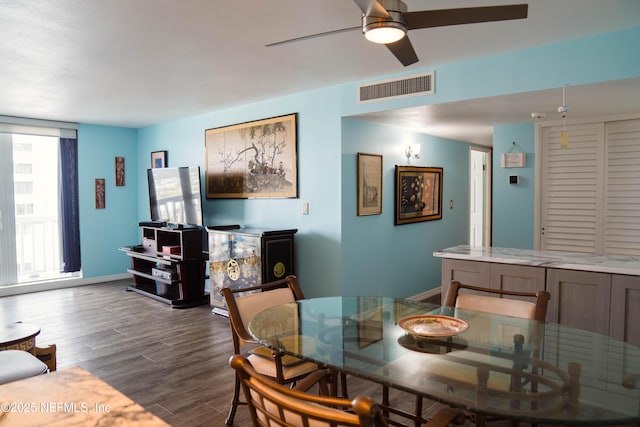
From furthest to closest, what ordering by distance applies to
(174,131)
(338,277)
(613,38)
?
(174,131)
(338,277)
(613,38)

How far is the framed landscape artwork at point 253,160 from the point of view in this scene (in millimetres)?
4730

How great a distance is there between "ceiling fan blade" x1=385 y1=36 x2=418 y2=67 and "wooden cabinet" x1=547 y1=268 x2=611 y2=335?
1.65 m

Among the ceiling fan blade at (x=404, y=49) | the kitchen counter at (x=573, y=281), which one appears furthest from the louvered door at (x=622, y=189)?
the ceiling fan blade at (x=404, y=49)

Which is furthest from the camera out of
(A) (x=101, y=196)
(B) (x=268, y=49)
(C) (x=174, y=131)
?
(A) (x=101, y=196)

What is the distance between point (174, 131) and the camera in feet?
20.8

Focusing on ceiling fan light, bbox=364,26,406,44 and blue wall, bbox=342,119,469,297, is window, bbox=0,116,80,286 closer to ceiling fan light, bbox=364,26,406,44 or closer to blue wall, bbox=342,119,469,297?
blue wall, bbox=342,119,469,297

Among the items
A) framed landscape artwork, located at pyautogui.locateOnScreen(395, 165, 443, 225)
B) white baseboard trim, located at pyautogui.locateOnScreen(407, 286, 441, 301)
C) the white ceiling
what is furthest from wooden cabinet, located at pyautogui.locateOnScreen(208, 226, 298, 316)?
white baseboard trim, located at pyautogui.locateOnScreen(407, 286, 441, 301)

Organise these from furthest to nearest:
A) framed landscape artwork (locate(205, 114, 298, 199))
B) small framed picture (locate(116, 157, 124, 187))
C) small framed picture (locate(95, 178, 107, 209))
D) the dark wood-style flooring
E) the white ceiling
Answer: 1. small framed picture (locate(116, 157, 124, 187))
2. small framed picture (locate(95, 178, 107, 209))
3. framed landscape artwork (locate(205, 114, 298, 199))
4. the dark wood-style flooring
5. the white ceiling

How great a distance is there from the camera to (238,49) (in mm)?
3189

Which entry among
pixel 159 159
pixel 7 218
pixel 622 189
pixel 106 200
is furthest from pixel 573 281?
pixel 7 218

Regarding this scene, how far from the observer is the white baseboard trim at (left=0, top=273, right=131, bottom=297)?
588 centimetres

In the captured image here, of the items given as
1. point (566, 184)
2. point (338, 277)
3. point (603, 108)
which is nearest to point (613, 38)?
point (603, 108)

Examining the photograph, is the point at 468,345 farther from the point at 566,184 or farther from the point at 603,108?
the point at 566,184

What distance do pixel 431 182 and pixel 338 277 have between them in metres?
2.14
